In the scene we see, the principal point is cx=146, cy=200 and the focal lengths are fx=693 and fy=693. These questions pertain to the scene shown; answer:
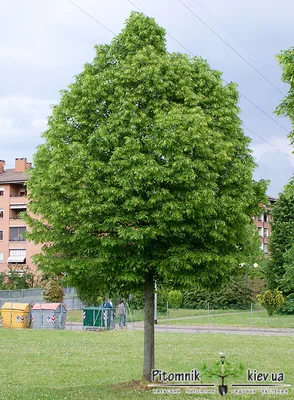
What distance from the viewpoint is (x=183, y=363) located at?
813 inches

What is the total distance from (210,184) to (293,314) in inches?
1824

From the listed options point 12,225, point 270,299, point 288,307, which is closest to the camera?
point 270,299

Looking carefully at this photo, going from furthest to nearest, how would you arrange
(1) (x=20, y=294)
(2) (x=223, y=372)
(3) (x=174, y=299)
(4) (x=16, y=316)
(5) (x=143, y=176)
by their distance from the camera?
1. (3) (x=174, y=299)
2. (1) (x=20, y=294)
3. (4) (x=16, y=316)
4. (2) (x=223, y=372)
5. (5) (x=143, y=176)

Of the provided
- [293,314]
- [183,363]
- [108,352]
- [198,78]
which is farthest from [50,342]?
[293,314]

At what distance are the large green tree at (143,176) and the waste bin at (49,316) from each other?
25.8 m

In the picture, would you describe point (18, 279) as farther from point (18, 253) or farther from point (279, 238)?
point (279, 238)

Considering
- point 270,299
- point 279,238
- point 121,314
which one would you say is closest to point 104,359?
point 121,314

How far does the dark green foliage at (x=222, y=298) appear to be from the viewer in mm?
63562

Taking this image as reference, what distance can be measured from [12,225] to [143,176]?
72.5 metres

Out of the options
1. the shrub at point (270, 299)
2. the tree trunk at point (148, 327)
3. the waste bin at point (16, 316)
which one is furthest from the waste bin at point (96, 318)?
the tree trunk at point (148, 327)

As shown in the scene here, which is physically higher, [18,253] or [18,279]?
[18,253]

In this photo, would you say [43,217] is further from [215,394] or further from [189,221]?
[215,394]

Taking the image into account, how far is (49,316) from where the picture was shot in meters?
40.5

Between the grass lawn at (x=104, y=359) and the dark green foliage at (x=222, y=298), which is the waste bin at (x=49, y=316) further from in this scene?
the dark green foliage at (x=222, y=298)
